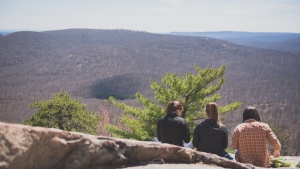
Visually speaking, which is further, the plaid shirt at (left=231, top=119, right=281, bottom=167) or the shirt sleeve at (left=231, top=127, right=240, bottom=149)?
the shirt sleeve at (left=231, top=127, right=240, bottom=149)

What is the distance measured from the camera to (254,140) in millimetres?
5512

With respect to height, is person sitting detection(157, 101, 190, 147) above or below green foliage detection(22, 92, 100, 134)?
above

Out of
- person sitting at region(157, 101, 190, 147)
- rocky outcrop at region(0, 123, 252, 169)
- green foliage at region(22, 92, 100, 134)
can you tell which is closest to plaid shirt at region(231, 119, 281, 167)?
person sitting at region(157, 101, 190, 147)

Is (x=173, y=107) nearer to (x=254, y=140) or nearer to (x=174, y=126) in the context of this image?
(x=174, y=126)

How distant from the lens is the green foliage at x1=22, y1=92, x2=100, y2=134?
2038cm

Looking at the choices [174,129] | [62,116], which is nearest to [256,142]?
[174,129]

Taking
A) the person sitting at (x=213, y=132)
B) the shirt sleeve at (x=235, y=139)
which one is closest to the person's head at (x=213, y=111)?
the person sitting at (x=213, y=132)

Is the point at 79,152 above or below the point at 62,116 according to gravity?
above

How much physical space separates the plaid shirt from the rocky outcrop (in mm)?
1439

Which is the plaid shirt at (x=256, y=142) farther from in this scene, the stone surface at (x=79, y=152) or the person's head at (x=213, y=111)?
the stone surface at (x=79, y=152)

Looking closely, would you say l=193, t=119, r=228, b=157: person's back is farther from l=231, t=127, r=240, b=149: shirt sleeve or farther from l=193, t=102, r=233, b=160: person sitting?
l=231, t=127, r=240, b=149: shirt sleeve

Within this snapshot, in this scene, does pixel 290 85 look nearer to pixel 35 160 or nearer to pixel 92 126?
pixel 92 126

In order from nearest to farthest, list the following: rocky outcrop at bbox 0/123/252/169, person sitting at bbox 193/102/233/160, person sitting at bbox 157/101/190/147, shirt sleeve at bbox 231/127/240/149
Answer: rocky outcrop at bbox 0/123/252/169 → shirt sleeve at bbox 231/127/240/149 → person sitting at bbox 193/102/233/160 → person sitting at bbox 157/101/190/147

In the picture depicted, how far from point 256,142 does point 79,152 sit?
3.17m
